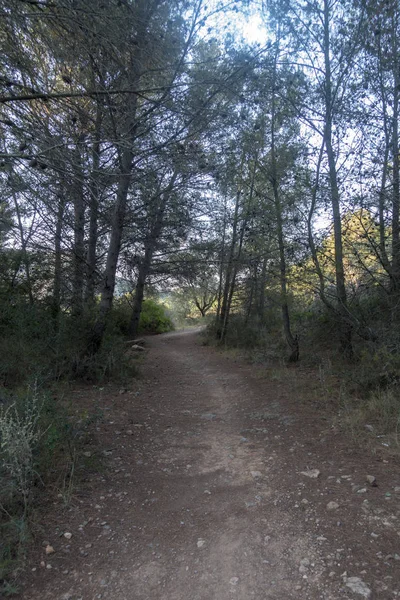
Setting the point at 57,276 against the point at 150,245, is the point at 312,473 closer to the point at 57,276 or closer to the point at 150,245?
the point at 57,276

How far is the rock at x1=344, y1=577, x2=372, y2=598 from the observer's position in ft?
6.64

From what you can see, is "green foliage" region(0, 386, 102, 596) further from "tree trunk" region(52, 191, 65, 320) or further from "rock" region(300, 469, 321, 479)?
"tree trunk" region(52, 191, 65, 320)

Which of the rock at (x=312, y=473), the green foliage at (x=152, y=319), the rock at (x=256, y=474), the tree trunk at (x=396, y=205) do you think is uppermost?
the tree trunk at (x=396, y=205)

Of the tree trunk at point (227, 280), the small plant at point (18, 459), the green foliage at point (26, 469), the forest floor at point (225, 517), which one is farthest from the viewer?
the tree trunk at point (227, 280)

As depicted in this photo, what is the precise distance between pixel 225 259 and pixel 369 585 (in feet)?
37.0

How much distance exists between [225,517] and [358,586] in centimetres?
105

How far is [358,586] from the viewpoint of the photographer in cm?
208

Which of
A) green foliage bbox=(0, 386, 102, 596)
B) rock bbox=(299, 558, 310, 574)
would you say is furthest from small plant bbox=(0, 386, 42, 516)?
rock bbox=(299, 558, 310, 574)

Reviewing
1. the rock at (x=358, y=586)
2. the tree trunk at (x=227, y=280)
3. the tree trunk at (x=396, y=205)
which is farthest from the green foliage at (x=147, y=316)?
the rock at (x=358, y=586)

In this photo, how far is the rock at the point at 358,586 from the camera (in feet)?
6.64

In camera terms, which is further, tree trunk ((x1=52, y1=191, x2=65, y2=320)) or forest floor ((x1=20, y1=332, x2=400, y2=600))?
tree trunk ((x1=52, y1=191, x2=65, y2=320))

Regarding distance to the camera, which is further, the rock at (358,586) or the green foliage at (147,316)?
the green foliage at (147,316)

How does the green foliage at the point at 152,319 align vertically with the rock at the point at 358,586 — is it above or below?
above

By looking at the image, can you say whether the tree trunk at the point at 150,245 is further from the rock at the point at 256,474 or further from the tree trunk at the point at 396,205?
the rock at the point at 256,474
